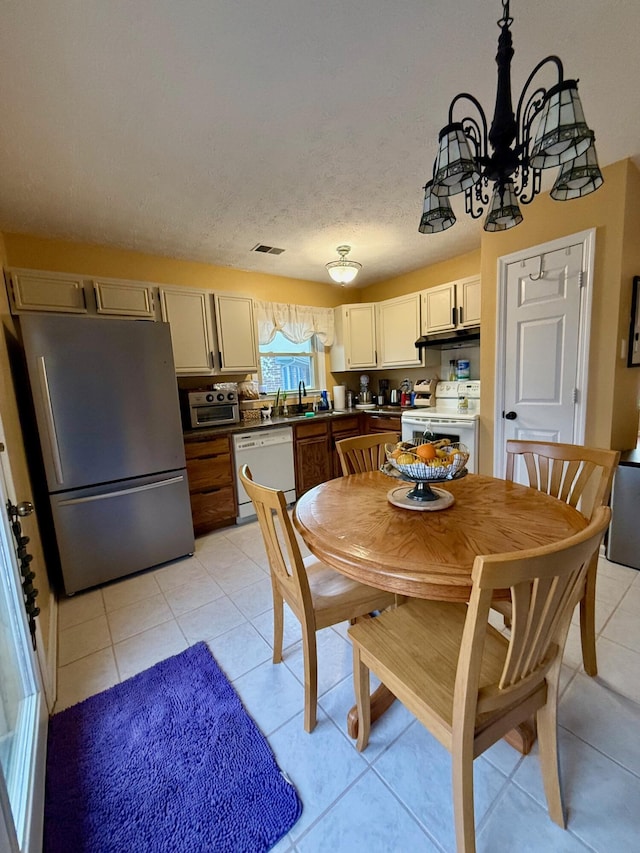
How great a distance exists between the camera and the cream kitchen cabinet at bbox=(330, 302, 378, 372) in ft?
13.8

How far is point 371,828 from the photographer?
1018 mm

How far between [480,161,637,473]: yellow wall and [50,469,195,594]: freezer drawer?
3.03 metres

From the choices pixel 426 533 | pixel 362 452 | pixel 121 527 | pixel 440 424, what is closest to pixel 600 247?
pixel 440 424

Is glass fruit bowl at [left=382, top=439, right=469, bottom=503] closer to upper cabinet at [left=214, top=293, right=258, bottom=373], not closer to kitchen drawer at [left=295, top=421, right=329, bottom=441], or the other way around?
kitchen drawer at [left=295, top=421, right=329, bottom=441]

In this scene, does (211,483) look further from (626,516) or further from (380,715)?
(626,516)

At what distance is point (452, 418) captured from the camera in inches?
123

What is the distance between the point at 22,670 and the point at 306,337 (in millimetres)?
3658

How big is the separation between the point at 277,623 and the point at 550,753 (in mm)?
1051

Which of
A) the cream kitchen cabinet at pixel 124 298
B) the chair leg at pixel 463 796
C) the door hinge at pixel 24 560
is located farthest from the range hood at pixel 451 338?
the door hinge at pixel 24 560

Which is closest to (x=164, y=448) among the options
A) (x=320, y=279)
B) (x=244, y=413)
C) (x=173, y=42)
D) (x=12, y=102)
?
(x=244, y=413)

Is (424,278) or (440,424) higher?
(424,278)

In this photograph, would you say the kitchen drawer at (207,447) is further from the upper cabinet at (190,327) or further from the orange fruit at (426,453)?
the orange fruit at (426,453)

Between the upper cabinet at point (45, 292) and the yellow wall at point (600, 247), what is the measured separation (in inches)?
131

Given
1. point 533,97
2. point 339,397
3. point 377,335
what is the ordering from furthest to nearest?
point 339,397 < point 377,335 < point 533,97
